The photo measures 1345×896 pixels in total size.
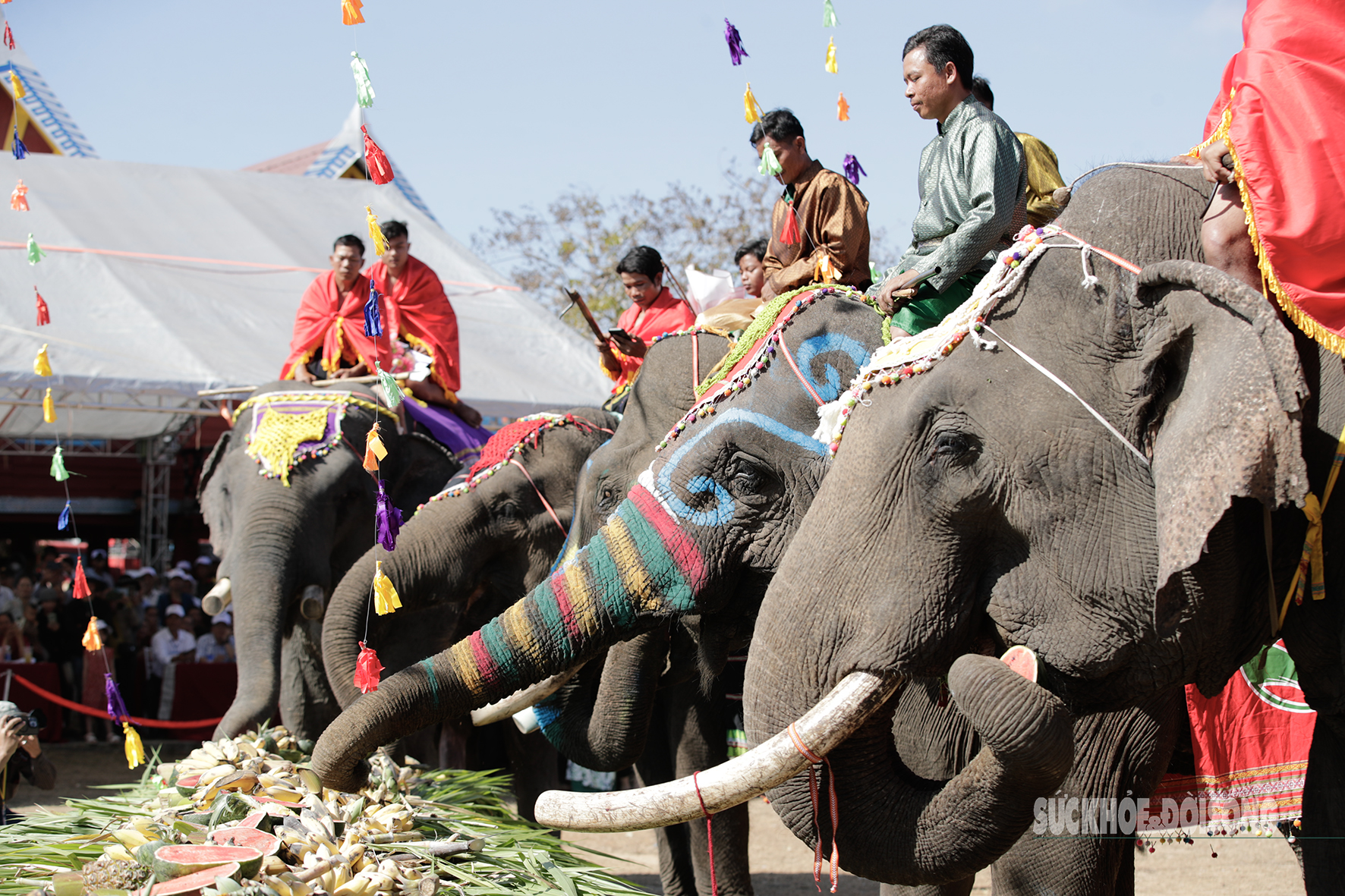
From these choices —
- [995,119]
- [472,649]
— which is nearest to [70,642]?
[472,649]

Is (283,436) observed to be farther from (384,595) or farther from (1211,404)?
(1211,404)

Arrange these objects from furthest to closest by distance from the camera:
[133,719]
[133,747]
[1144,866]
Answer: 1. [1144,866]
2. [133,719]
3. [133,747]

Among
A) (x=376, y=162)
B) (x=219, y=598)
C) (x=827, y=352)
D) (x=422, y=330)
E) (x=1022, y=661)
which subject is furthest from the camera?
(x=422, y=330)

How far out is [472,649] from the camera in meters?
3.54

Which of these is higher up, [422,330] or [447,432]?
[422,330]

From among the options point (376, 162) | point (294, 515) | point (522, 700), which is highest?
point (376, 162)

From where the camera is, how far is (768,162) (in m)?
4.21

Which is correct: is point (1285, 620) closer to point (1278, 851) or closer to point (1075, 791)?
point (1075, 791)

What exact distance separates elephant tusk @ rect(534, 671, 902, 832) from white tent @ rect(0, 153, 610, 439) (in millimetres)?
9312

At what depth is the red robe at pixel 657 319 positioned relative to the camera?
21.6 ft

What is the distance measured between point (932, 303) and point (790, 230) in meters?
1.12

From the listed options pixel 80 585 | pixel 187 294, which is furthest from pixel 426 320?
pixel 187 294

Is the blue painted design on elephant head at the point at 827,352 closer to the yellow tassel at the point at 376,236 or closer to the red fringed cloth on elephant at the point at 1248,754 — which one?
the yellow tassel at the point at 376,236

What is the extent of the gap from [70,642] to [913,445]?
12867 millimetres
